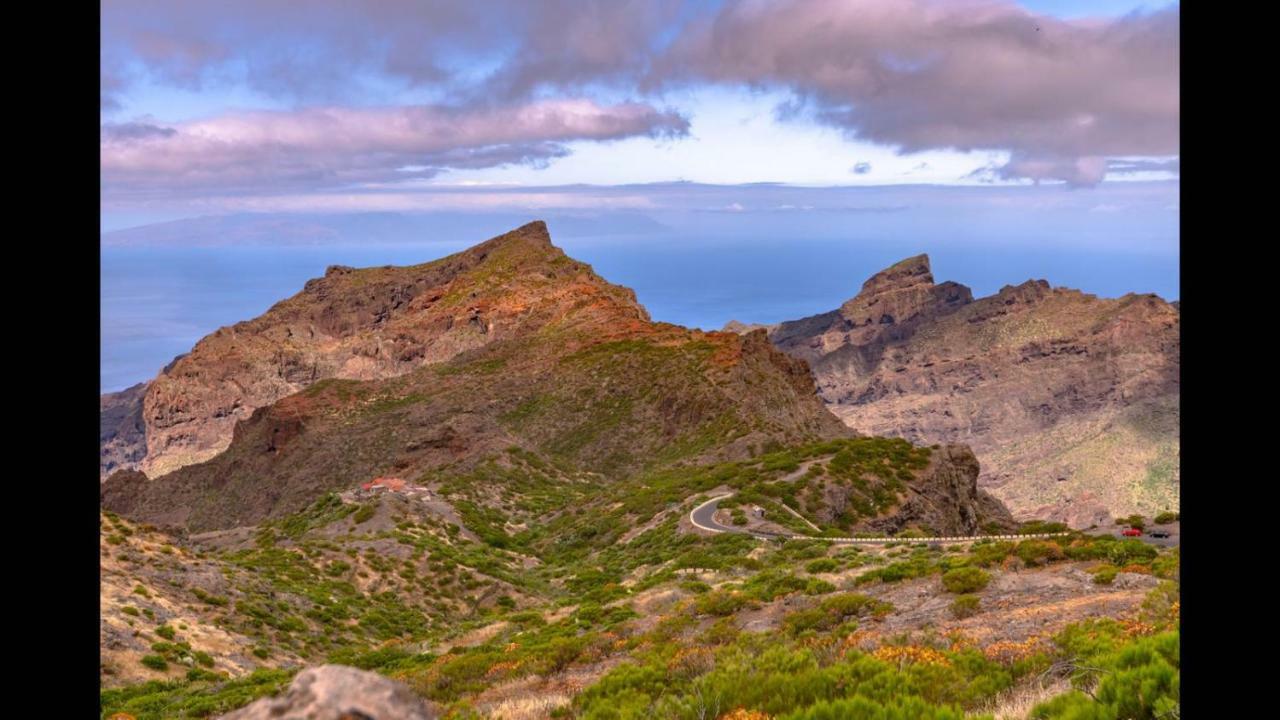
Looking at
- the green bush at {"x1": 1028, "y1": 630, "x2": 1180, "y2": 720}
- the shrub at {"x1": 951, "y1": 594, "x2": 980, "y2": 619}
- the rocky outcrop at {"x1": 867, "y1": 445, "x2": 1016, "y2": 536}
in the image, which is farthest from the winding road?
the green bush at {"x1": 1028, "y1": 630, "x2": 1180, "y2": 720}

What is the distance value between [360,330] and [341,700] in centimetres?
18502

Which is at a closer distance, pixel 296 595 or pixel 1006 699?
pixel 1006 699

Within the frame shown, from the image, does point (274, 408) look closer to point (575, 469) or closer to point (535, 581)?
point (575, 469)

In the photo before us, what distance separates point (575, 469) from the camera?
78688mm

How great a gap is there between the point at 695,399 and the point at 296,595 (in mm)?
56019

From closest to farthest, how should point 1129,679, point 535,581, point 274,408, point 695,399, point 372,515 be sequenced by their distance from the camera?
point 1129,679
point 535,581
point 372,515
point 695,399
point 274,408

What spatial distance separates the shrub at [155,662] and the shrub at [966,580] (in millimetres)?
22406

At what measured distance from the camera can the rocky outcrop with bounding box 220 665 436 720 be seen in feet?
12.0

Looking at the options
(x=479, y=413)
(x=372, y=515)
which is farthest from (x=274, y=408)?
(x=372, y=515)

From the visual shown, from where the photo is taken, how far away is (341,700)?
3721 millimetres

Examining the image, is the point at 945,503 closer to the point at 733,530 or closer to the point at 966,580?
the point at 733,530

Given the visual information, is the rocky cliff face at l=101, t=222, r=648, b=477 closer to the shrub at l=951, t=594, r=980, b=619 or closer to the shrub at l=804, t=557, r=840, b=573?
the shrub at l=804, t=557, r=840, b=573

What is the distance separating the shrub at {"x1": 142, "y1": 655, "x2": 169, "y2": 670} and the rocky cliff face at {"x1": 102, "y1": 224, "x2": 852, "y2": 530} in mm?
44510

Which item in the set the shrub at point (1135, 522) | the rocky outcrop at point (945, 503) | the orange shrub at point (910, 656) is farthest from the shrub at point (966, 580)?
the rocky outcrop at point (945, 503)
